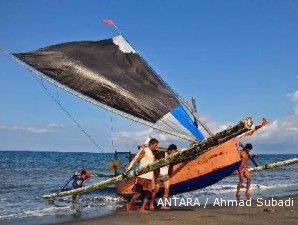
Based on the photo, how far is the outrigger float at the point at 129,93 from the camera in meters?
13.1

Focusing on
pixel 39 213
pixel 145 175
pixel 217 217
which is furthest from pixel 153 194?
pixel 39 213

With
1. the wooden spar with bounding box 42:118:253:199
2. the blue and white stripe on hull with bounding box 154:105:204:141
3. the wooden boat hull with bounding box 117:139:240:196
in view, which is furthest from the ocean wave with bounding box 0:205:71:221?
the blue and white stripe on hull with bounding box 154:105:204:141

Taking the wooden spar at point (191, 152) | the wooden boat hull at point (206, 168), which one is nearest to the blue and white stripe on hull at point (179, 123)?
the wooden boat hull at point (206, 168)

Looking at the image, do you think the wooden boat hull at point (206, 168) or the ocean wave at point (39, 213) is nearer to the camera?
the wooden boat hull at point (206, 168)

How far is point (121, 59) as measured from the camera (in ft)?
52.2

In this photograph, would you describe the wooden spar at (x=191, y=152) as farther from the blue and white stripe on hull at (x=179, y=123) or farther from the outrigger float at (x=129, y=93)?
the blue and white stripe on hull at (x=179, y=123)

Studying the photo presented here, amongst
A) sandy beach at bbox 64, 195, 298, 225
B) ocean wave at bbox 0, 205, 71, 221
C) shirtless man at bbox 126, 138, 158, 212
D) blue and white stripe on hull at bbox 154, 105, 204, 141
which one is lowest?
ocean wave at bbox 0, 205, 71, 221

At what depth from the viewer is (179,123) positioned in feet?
46.0

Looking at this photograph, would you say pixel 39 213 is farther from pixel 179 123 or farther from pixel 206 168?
pixel 206 168

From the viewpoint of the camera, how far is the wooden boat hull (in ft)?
42.4

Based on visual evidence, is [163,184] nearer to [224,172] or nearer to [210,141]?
[224,172]

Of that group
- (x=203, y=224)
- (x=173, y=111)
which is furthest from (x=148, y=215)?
(x=173, y=111)

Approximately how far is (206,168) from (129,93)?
374cm

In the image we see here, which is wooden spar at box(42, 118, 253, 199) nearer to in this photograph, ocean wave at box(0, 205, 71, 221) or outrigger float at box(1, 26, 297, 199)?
outrigger float at box(1, 26, 297, 199)
